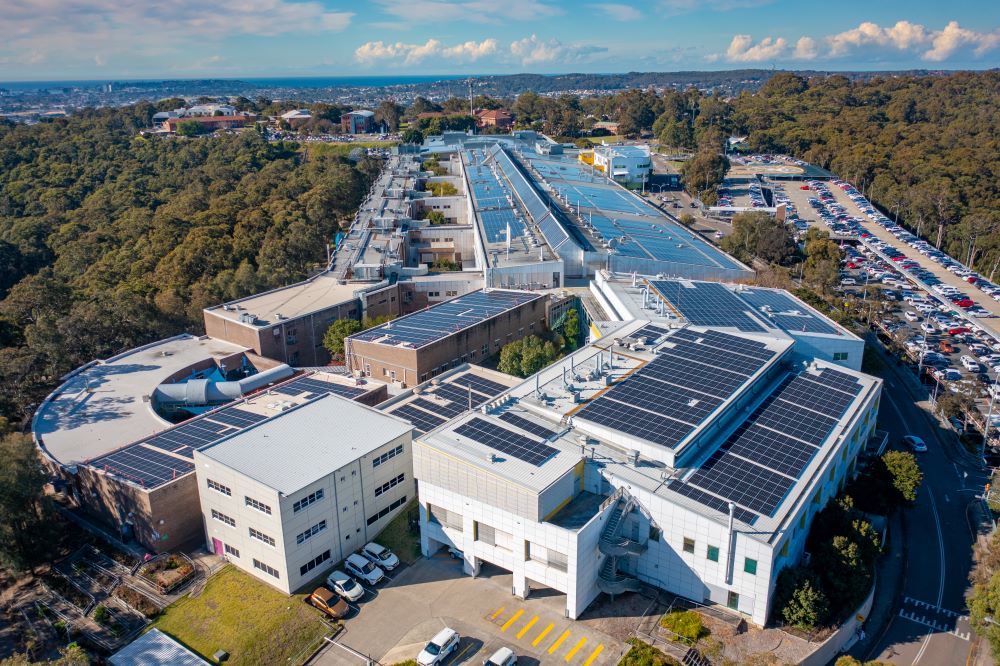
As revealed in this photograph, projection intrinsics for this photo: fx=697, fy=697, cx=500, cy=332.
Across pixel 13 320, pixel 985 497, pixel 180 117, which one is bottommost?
pixel 985 497

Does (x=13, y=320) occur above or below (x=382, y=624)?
above

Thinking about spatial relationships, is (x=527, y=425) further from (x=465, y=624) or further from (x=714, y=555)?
(x=714, y=555)

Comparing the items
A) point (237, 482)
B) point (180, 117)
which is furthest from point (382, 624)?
point (180, 117)

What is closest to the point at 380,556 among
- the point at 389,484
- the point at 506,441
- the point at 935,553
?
the point at 389,484

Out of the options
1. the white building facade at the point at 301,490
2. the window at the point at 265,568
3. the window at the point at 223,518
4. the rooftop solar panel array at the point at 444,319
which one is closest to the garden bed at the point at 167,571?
the white building facade at the point at 301,490

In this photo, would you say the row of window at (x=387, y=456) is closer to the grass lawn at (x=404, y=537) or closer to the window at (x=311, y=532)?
the grass lawn at (x=404, y=537)

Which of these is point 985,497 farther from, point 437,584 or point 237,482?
point 237,482
